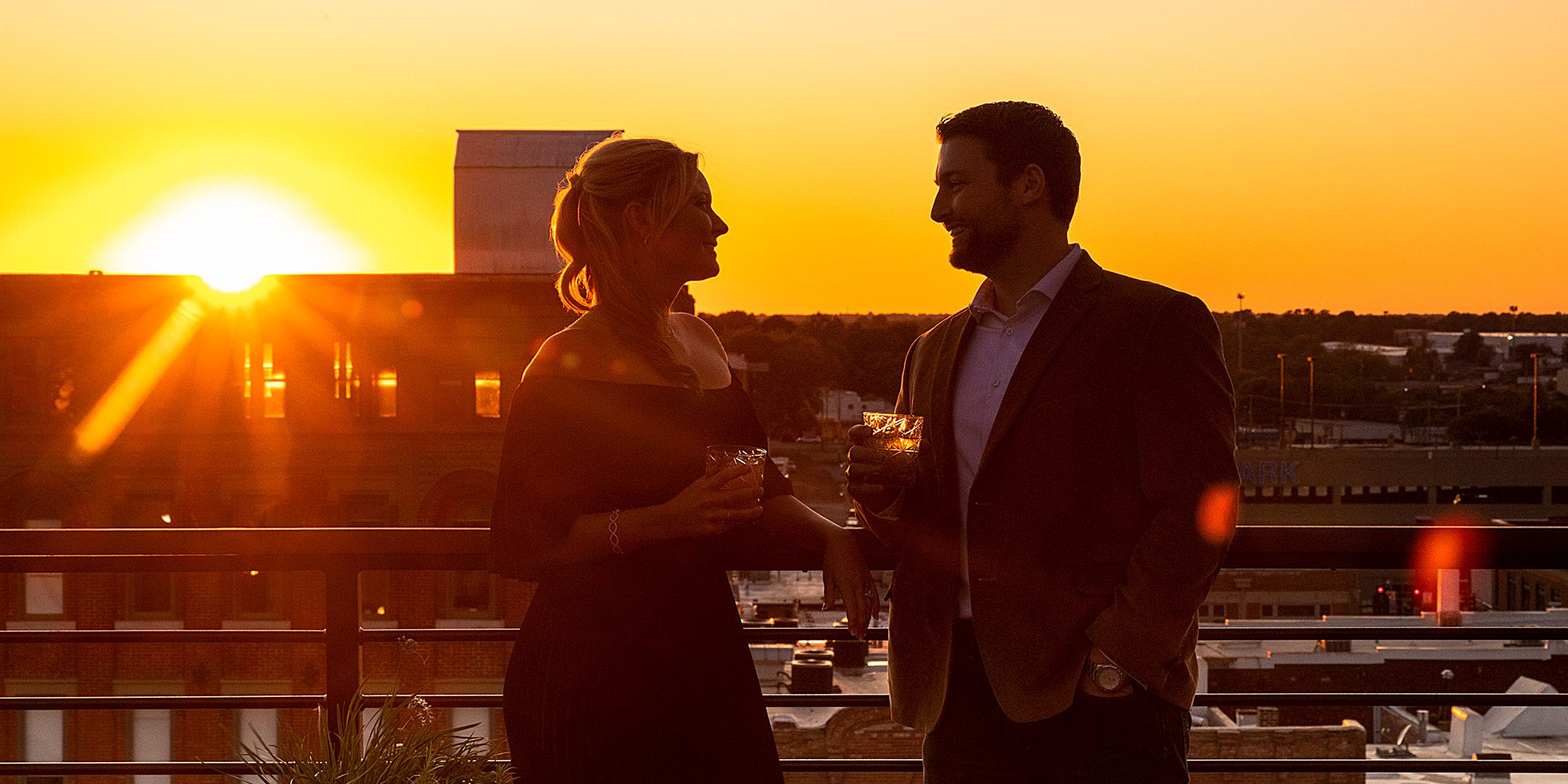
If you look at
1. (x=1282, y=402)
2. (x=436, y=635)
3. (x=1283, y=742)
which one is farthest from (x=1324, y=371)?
(x=436, y=635)

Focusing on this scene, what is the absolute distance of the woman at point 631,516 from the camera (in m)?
2.27

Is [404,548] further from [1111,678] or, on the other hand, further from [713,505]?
[1111,678]

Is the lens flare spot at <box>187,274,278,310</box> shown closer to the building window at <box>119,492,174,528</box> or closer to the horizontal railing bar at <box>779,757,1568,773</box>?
the building window at <box>119,492,174,528</box>

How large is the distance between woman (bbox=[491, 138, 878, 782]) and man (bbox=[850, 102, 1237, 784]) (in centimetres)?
20

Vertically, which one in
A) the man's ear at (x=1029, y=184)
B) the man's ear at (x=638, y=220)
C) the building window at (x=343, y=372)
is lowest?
the man's ear at (x=638, y=220)

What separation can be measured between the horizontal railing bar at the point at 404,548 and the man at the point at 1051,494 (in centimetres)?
47

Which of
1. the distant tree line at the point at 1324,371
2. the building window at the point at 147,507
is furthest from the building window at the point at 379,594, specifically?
the distant tree line at the point at 1324,371

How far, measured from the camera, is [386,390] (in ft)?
117

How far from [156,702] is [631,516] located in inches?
→ 61.3

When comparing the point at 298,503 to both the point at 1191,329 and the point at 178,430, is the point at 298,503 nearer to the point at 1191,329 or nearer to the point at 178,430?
the point at 178,430

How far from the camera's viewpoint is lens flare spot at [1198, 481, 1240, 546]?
82.7 inches

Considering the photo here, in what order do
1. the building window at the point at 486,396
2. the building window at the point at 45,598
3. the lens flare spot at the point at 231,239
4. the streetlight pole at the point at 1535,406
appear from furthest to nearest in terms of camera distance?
the streetlight pole at the point at 1535,406 → the lens flare spot at the point at 231,239 → the building window at the point at 486,396 → the building window at the point at 45,598

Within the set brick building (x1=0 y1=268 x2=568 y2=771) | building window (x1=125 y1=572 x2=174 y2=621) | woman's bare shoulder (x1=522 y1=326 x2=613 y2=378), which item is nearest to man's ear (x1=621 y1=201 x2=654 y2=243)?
woman's bare shoulder (x1=522 y1=326 x2=613 y2=378)

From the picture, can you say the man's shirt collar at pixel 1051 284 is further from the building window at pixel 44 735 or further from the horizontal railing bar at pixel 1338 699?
the building window at pixel 44 735
